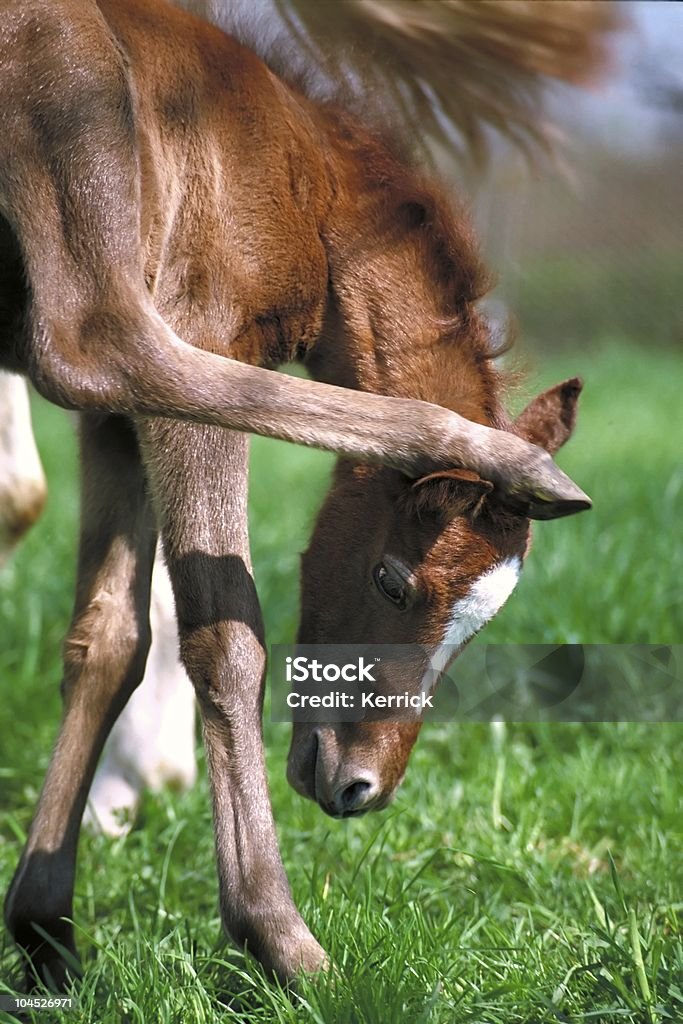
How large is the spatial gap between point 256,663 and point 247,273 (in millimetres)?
879

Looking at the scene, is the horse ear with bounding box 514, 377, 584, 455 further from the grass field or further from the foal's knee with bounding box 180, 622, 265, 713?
the foal's knee with bounding box 180, 622, 265, 713

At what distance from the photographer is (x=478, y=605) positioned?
9.29 feet

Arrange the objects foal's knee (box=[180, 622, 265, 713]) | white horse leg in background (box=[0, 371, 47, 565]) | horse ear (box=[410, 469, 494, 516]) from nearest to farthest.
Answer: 1. horse ear (box=[410, 469, 494, 516])
2. foal's knee (box=[180, 622, 265, 713])
3. white horse leg in background (box=[0, 371, 47, 565])

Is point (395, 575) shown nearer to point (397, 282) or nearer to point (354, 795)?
point (354, 795)

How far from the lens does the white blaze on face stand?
9.27 ft

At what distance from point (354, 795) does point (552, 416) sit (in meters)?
1.00

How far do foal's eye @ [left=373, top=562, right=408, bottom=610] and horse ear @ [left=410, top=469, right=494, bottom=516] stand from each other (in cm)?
18

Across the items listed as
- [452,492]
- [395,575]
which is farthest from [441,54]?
[395,575]

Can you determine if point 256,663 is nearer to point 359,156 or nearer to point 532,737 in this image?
point 359,156

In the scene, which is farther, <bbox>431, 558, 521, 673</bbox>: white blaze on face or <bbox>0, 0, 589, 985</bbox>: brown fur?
<bbox>431, 558, 521, 673</bbox>: white blaze on face

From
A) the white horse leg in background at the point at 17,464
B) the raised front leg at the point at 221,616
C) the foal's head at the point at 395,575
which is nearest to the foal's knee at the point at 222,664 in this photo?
the raised front leg at the point at 221,616

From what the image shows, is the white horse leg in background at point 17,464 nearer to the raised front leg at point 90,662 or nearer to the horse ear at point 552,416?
the raised front leg at point 90,662

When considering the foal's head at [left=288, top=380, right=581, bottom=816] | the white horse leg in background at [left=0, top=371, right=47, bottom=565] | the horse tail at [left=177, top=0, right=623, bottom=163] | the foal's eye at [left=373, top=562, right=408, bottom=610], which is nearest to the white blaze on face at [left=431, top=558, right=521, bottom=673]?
the foal's head at [left=288, top=380, right=581, bottom=816]

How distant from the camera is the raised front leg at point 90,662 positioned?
9.80 feet
